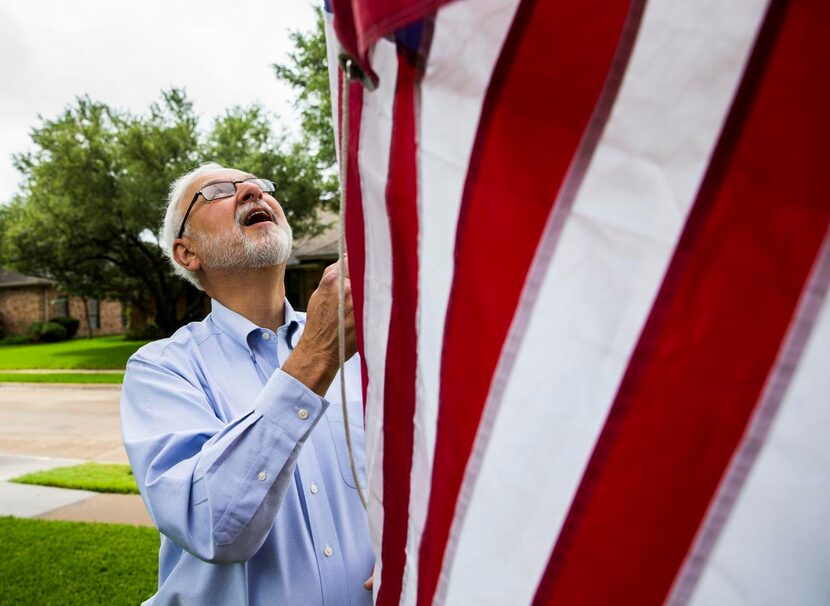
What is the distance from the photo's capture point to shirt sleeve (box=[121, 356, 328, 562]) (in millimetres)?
1352

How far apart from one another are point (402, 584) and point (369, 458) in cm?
20

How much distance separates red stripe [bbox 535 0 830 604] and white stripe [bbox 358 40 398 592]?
0.42m

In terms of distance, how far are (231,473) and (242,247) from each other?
37.7 inches

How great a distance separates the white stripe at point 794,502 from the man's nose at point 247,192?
196 cm

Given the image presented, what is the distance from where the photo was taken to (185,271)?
2389mm

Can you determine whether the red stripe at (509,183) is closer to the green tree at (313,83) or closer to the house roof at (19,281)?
the green tree at (313,83)

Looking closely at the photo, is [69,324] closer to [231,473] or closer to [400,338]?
[231,473]

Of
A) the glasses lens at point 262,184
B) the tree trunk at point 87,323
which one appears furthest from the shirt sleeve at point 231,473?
the tree trunk at point 87,323

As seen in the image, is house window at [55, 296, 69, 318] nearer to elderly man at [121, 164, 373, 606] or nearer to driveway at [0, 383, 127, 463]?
driveway at [0, 383, 127, 463]

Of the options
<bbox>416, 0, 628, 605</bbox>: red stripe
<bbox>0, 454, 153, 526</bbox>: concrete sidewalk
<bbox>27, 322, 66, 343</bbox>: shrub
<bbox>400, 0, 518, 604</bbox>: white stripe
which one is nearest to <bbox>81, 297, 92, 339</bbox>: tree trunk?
<bbox>27, 322, 66, 343</bbox>: shrub

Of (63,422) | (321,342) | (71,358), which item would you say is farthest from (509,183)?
(71,358)

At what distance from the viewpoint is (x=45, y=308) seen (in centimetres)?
4066

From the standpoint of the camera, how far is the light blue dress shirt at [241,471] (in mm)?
1371

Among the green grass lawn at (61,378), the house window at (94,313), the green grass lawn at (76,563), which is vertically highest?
the green grass lawn at (76,563)
